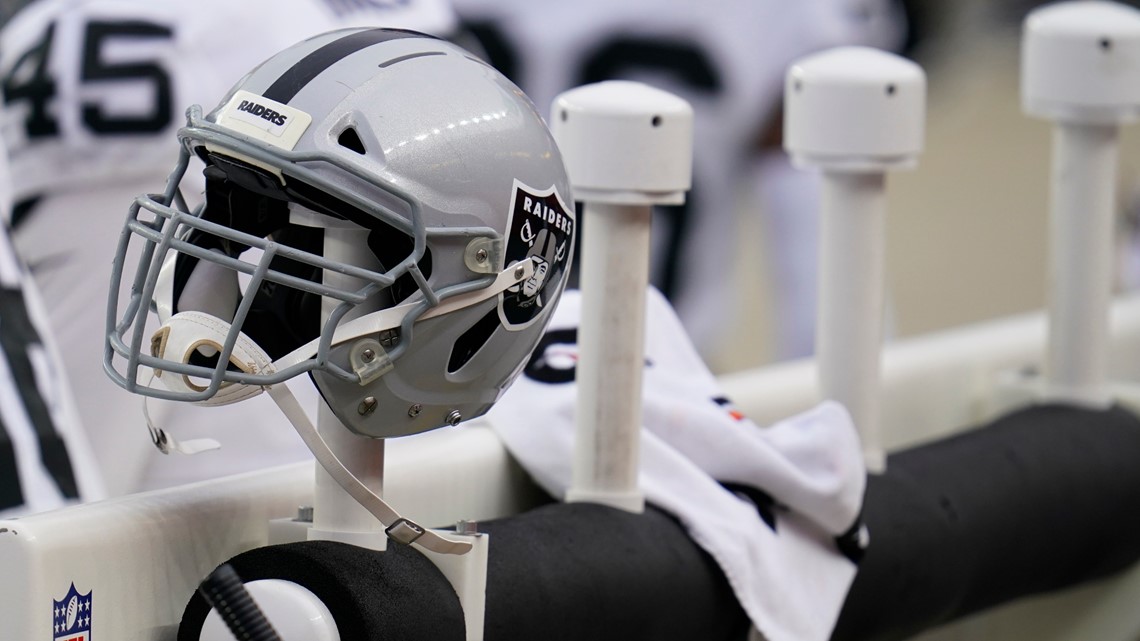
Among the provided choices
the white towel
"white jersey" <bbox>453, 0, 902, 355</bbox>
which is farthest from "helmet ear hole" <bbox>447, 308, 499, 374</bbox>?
"white jersey" <bbox>453, 0, 902, 355</bbox>

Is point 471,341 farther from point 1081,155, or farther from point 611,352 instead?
point 1081,155

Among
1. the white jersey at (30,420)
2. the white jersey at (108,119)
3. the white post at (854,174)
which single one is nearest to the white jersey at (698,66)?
the white jersey at (108,119)

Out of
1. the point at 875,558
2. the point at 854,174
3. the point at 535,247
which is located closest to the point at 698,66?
the point at 854,174

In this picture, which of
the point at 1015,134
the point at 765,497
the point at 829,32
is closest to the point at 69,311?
the point at 765,497

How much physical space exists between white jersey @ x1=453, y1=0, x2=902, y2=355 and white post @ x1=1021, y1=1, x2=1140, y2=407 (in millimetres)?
1228

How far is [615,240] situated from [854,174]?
0.26 m

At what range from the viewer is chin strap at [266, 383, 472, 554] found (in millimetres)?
722

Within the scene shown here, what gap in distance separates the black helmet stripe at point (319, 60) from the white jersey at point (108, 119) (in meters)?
0.73

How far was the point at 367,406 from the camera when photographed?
0.74 m

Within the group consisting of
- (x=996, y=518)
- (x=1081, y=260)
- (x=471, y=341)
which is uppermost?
(x=471, y=341)

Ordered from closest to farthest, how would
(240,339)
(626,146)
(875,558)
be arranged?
(240,339), (626,146), (875,558)

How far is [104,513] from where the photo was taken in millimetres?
763

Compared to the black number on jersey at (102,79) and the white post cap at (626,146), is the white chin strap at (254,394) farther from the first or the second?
the black number on jersey at (102,79)

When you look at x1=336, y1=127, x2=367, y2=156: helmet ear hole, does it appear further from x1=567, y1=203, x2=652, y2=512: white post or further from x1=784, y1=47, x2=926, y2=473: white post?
x1=784, y1=47, x2=926, y2=473: white post
